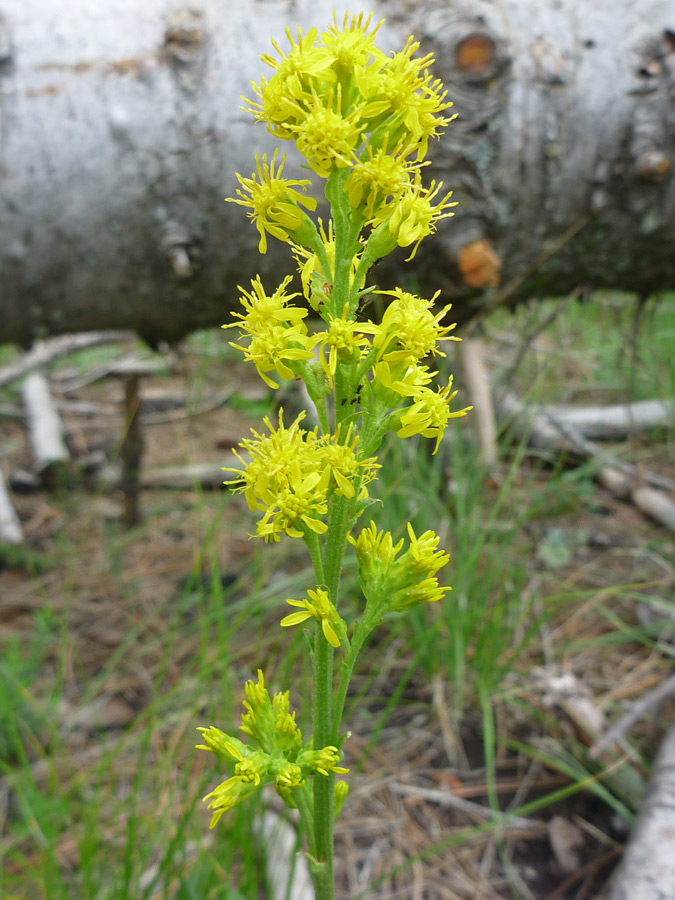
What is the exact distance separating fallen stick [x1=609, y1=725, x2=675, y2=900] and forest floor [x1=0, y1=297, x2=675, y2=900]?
142 mm

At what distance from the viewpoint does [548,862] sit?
1.93m

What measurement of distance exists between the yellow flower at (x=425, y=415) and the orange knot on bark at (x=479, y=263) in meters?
1.63

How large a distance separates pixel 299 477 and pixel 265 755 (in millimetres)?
352

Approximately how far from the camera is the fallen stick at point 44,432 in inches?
156

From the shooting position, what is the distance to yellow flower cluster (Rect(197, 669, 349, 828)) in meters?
0.86

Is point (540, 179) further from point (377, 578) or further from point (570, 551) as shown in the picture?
point (377, 578)

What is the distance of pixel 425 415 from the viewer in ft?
2.94

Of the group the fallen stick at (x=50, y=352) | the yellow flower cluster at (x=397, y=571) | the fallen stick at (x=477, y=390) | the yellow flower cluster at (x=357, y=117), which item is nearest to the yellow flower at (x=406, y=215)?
the yellow flower cluster at (x=357, y=117)

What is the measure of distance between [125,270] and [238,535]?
1554mm

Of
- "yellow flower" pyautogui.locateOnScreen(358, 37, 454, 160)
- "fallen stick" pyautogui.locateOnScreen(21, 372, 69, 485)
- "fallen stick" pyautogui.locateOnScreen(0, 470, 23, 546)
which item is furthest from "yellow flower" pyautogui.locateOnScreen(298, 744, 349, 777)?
"fallen stick" pyautogui.locateOnScreen(21, 372, 69, 485)

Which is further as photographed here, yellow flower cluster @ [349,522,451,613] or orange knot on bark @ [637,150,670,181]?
orange knot on bark @ [637,150,670,181]

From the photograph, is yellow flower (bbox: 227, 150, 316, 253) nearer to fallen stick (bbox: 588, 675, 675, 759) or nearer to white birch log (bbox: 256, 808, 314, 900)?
white birch log (bbox: 256, 808, 314, 900)

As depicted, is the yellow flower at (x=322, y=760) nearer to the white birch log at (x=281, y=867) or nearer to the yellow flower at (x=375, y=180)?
the yellow flower at (x=375, y=180)

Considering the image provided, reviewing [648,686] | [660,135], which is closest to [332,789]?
[648,686]
